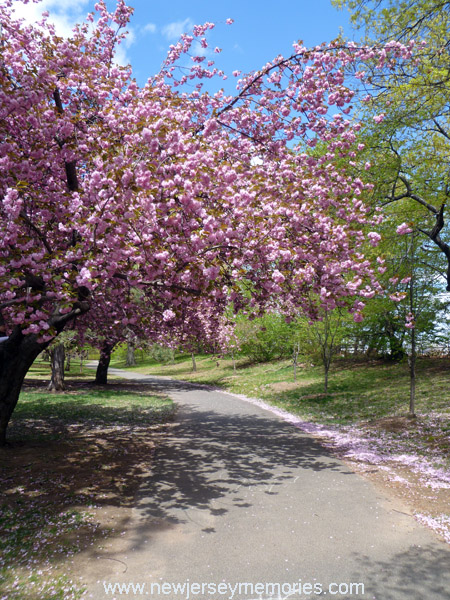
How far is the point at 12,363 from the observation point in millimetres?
8641

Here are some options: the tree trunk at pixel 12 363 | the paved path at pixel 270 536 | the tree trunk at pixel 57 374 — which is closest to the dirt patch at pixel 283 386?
the tree trunk at pixel 57 374

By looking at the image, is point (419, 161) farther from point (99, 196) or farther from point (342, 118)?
point (99, 196)

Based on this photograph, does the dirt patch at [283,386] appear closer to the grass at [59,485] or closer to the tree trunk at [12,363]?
the grass at [59,485]

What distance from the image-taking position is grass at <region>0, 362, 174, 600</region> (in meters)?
4.26

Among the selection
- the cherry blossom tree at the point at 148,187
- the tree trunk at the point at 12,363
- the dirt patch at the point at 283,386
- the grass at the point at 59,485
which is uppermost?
the cherry blossom tree at the point at 148,187

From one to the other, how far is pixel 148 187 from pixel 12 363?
5.59m

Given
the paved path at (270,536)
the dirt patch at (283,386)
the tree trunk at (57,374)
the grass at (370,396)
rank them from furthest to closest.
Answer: the dirt patch at (283,386), the tree trunk at (57,374), the grass at (370,396), the paved path at (270,536)

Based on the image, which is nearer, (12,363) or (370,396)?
(12,363)

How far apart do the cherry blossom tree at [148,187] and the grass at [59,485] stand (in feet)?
5.63

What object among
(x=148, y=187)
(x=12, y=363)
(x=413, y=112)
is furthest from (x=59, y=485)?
(x=413, y=112)

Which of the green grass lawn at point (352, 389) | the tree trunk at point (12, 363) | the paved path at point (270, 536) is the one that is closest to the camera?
the paved path at point (270, 536)

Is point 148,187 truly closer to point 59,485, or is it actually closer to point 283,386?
point 59,485

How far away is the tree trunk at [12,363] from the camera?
8609 mm

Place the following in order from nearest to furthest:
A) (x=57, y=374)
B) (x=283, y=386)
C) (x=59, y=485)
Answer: (x=59, y=485) → (x=57, y=374) → (x=283, y=386)
